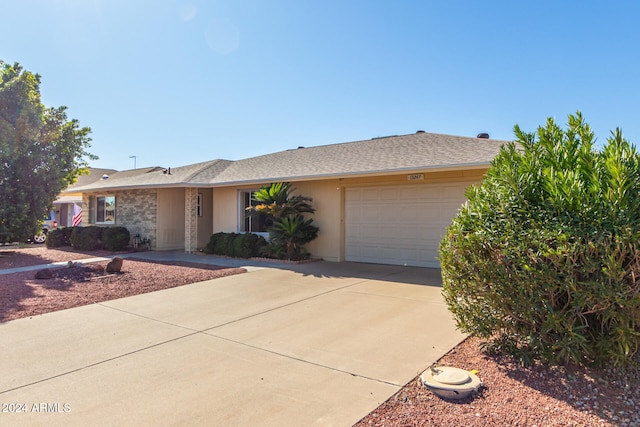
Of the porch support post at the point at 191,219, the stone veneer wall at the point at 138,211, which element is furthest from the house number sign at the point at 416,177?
the stone veneer wall at the point at 138,211

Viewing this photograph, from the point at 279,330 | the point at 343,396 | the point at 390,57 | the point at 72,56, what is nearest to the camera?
A: the point at 343,396

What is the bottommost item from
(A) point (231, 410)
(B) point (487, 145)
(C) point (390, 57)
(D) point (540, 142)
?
(A) point (231, 410)

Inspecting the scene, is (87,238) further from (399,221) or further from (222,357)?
(222,357)

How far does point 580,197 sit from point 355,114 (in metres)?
12.1

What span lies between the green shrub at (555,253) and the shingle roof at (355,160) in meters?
4.08

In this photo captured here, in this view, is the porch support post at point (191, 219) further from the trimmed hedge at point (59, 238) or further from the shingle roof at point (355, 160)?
the trimmed hedge at point (59, 238)

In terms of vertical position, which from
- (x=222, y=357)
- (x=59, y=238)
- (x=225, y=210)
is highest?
(x=225, y=210)

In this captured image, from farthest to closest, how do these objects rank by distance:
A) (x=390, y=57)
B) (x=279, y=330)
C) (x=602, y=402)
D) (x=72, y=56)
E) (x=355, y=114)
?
(x=355, y=114)
(x=390, y=57)
(x=72, y=56)
(x=279, y=330)
(x=602, y=402)

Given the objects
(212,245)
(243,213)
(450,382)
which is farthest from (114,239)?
(450,382)

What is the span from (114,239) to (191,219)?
10.6 ft

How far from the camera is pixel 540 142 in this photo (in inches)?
166

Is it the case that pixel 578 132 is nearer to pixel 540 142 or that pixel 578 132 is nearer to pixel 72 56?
pixel 540 142

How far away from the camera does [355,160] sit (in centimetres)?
1220

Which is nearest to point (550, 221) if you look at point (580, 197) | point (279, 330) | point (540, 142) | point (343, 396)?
point (580, 197)
